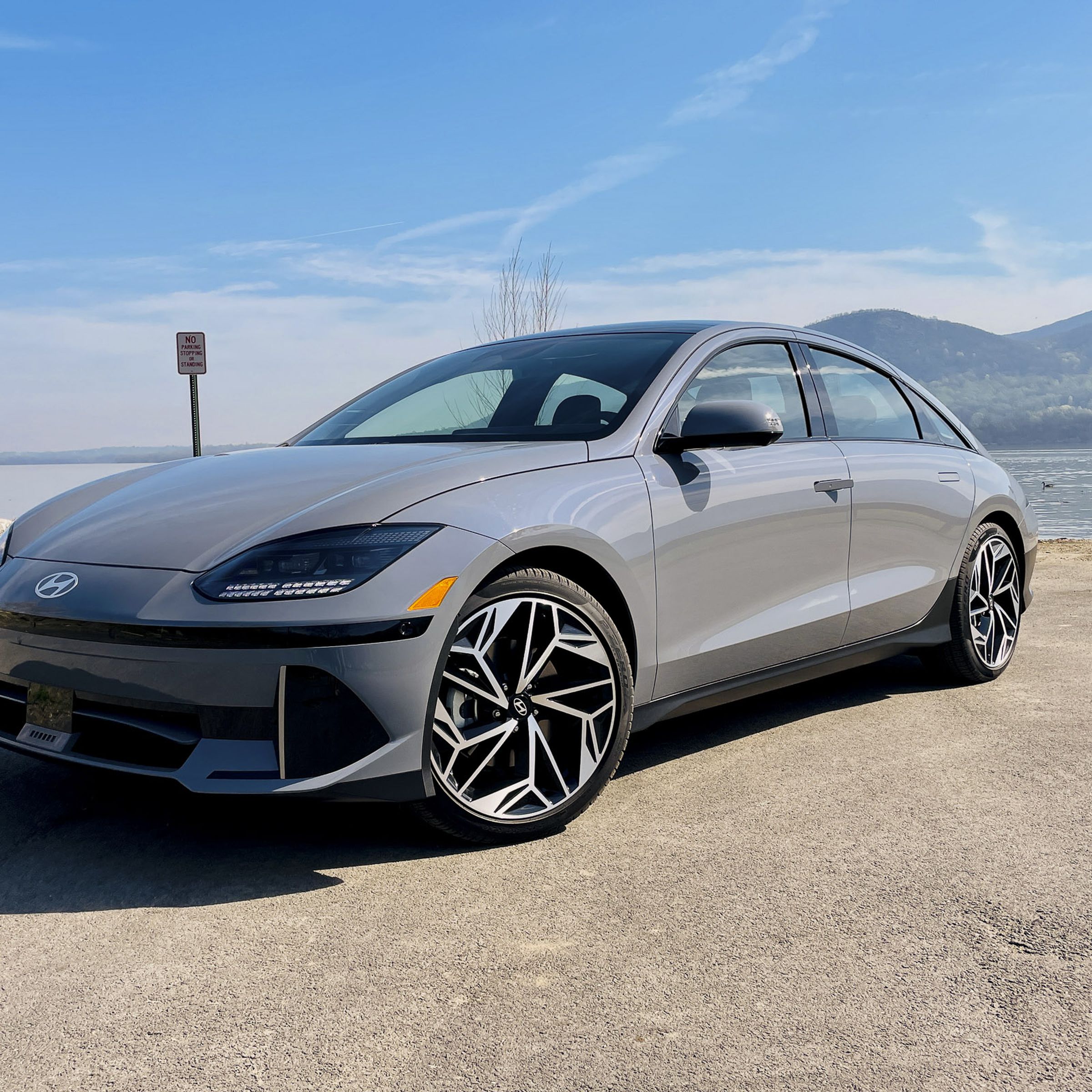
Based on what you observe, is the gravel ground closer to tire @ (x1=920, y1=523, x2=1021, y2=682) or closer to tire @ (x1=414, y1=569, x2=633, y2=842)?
tire @ (x1=414, y1=569, x2=633, y2=842)

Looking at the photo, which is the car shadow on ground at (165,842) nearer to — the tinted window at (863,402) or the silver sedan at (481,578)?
the silver sedan at (481,578)

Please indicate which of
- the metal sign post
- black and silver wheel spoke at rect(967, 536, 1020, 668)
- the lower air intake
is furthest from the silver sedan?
the metal sign post

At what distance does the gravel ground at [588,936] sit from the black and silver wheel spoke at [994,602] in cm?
120

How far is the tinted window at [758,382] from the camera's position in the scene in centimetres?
388

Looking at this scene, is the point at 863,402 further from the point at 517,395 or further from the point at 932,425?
the point at 517,395

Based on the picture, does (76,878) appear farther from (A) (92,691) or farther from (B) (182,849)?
(A) (92,691)

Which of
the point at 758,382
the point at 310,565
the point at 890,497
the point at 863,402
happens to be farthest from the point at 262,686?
the point at 863,402

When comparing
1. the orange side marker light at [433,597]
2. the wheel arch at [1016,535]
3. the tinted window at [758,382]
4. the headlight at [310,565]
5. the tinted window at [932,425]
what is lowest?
the wheel arch at [1016,535]

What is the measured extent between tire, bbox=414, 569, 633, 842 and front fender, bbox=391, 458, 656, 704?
0.11 m

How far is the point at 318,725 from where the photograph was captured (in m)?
2.64

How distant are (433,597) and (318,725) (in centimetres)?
42

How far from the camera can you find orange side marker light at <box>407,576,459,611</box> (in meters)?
2.71

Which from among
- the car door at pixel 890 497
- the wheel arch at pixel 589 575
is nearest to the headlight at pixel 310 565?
the wheel arch at pixel 589 575

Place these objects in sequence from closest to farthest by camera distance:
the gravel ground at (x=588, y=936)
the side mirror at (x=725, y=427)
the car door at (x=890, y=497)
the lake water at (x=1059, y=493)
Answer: the gravel ground at (x=588, y=936) → the side mirror at (x=725, y=427) → the car door at (x=890, y=497) → the lake water at (x=1059, y=493)
